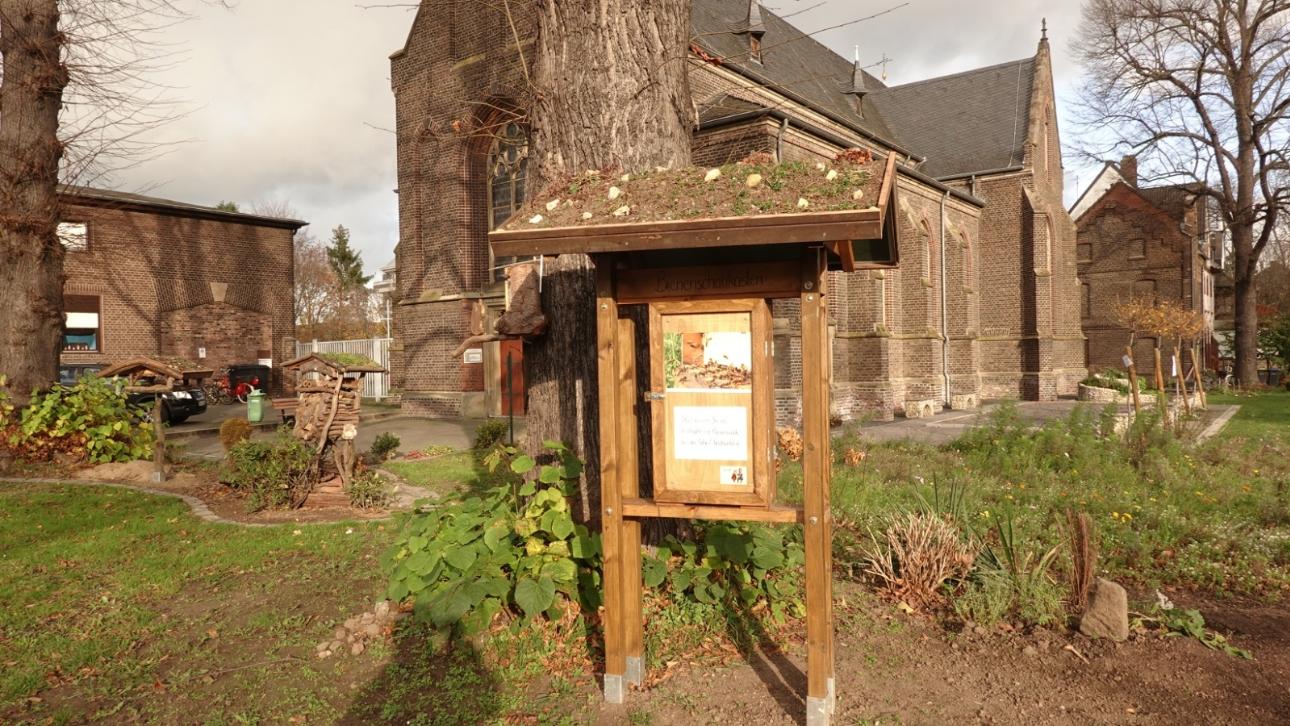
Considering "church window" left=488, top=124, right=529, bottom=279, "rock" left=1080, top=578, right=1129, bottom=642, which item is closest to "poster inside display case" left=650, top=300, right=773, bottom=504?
"rock" left=1080, top=578, right=1129, bottom=642

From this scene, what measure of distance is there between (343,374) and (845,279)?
1249cm

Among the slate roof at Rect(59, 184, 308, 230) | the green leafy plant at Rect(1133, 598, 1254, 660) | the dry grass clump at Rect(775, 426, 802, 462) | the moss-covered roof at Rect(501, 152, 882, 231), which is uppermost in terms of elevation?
the slate roof at Rect(59, 184, 308, 230)

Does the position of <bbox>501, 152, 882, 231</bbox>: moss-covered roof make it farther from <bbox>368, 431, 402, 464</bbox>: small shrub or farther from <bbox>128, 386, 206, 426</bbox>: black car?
<bbox>128, 386, 206, 426</bbox>: black car

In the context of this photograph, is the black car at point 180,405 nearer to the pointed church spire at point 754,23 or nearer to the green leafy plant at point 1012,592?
the pointed church spire at point 754,23

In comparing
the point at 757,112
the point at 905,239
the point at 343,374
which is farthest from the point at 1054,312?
the point at 343,374

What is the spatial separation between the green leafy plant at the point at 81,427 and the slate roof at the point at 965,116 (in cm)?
2370

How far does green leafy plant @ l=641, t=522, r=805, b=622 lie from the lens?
403 centimetres

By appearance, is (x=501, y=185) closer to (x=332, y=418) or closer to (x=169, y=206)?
(x=332, y=418)

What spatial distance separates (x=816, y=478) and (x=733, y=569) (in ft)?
4.46

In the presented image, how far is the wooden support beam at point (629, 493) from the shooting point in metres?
3.37

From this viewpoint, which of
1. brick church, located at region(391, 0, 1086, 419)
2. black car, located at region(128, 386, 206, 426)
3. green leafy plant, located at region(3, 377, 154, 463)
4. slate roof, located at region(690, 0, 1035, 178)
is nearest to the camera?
green leafy plant, located at region(3, 377, 154, 463)

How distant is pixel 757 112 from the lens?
45.1 ft

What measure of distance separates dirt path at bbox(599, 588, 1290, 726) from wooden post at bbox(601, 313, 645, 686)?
0.20 metres

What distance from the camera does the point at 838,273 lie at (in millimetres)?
18266
